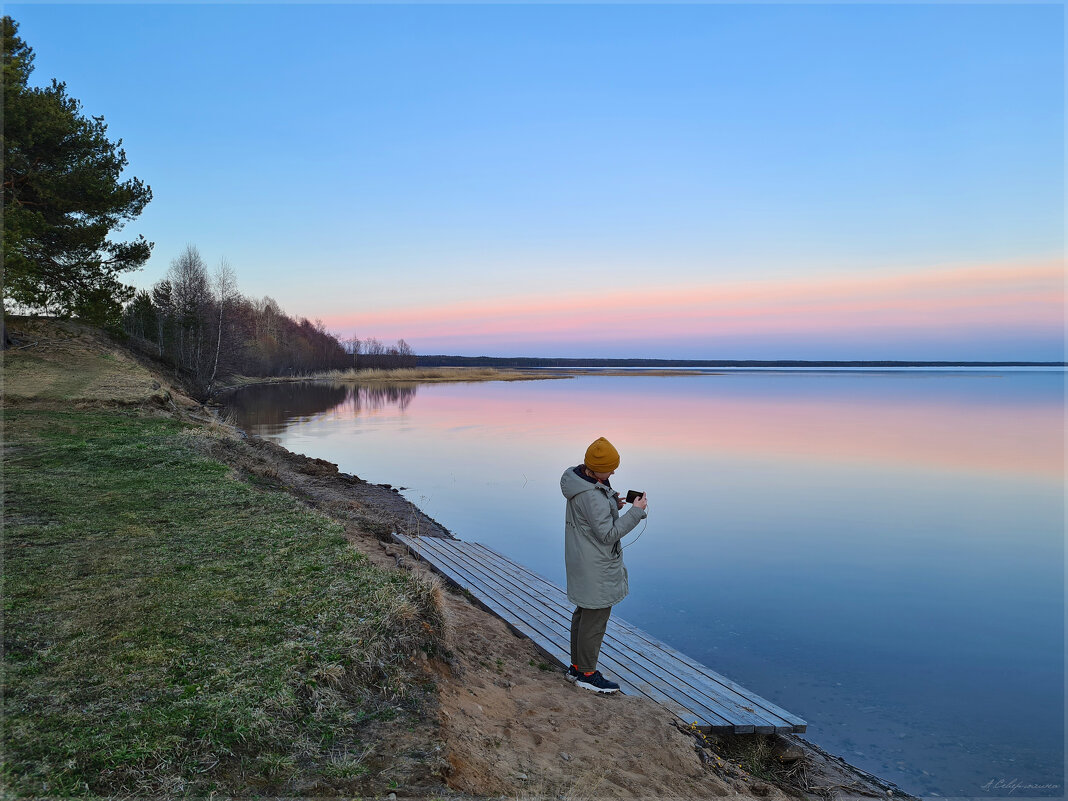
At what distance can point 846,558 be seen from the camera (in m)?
11.0

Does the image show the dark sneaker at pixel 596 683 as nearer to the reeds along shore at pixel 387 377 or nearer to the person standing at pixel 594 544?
the person standing at pixel 594 544

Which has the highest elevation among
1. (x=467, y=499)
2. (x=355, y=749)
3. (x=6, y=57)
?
(x=6, y=57)

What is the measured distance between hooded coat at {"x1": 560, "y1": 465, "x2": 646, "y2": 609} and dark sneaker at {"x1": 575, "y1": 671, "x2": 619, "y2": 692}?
25.6 inches

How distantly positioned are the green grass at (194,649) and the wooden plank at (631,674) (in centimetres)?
167

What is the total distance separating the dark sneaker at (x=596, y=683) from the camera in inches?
216

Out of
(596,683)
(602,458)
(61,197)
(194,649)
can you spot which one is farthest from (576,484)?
(61,197)

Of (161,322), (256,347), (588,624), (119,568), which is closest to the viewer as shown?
(588,624)

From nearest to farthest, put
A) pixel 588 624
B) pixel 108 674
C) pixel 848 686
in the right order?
1. pixel 108 674
2. pixel 588 624
3. pixel 848 686

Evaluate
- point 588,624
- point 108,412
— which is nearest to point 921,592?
point 588,624

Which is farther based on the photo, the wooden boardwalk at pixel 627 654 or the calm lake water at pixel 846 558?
the calm lake water at pixel 846 558

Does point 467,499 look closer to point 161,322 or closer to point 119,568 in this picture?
point 119,568

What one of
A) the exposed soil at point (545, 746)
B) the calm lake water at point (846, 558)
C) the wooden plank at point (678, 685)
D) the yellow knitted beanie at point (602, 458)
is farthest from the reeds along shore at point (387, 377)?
the yellow knitted beanie at point (602, 458)

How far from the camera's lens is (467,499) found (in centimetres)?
1574

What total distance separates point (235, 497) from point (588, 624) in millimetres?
6464
